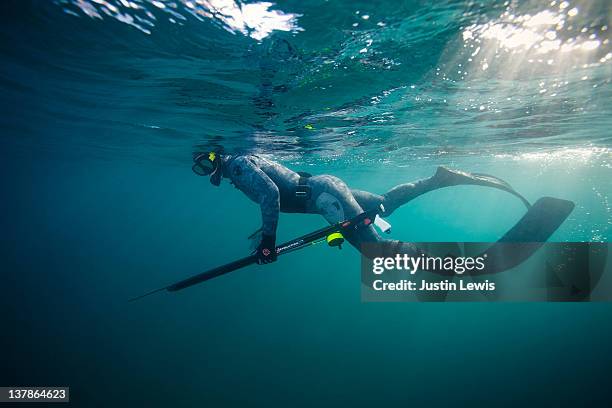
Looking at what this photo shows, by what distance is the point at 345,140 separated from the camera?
15352mm

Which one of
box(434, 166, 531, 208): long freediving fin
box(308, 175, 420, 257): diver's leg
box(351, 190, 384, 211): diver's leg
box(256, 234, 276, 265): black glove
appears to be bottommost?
box(256, 234, 276, 265): black glove

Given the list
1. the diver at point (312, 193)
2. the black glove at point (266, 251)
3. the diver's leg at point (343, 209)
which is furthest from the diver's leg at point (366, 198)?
the black glove at point (266, 251)

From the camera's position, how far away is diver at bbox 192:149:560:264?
4.99 meters

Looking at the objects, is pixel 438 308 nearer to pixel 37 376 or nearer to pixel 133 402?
pixel 133 402

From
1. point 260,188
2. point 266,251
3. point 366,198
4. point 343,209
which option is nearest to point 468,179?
point 366,198

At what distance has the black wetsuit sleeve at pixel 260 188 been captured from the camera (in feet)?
17.1

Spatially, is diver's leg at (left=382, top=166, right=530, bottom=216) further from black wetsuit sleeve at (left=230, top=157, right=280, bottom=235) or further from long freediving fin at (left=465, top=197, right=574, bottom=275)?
black wetsuit sleeve at (left=230, top=157, right=280, bottom=235)

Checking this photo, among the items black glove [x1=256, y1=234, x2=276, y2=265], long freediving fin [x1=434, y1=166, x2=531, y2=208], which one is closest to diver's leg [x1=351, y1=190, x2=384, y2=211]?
long freediving fin [x1=434, y1=166, x2=531, y2=208]

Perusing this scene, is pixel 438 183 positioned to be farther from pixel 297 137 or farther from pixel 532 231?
pixel 297 137

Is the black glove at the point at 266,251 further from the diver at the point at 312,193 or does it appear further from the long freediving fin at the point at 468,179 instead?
the long freediving fin at the point at 468,179

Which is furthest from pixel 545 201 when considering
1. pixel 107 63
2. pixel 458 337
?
pixel 458 337

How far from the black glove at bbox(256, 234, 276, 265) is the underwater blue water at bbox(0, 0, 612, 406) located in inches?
149

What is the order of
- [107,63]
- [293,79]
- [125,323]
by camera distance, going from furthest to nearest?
[125,323] → [293,79] → [107,63]

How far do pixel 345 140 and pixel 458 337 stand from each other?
26510mm
